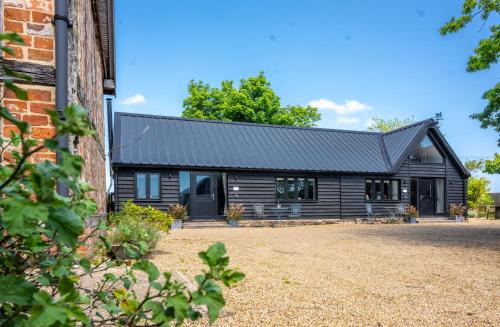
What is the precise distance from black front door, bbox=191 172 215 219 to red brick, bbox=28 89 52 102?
1464cm

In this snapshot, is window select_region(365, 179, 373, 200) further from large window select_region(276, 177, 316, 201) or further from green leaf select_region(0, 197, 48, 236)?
green leaf select_region(0, 197, 48, 236)

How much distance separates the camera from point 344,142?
2292 centimetres

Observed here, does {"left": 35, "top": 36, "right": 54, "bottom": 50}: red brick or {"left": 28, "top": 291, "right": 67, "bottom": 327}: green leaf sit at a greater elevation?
{"left": 35, "top": 36, "right": 54, "bottom": 50}: red brick

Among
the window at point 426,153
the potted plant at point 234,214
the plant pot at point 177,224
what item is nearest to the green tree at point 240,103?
the window at point 426,153

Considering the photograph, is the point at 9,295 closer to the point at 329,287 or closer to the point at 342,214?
the point at 329,287

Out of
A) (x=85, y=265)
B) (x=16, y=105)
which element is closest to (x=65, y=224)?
(x=85, y=265)

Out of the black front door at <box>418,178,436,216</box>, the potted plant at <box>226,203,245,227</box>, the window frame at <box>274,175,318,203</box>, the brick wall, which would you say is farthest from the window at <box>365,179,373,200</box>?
the brick wall

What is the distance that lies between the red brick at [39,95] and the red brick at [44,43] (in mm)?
466

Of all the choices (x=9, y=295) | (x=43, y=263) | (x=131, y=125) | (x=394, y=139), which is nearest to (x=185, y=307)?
(x=9, y=295)

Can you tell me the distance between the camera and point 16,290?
869 millimetres

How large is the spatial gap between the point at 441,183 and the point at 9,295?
2650 centimetres

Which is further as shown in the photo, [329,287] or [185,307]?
[329,287]

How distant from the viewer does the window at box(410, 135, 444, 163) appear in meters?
22.7

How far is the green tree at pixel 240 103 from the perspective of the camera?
108 feet
